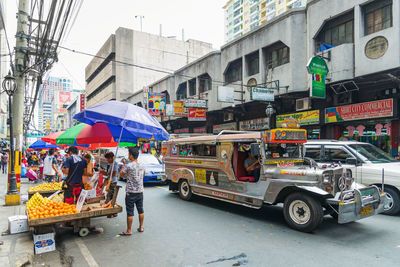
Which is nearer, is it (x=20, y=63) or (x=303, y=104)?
(x=20, y=63)

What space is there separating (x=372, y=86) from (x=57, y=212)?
46.4ft

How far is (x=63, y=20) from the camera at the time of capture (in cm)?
859

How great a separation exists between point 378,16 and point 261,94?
243 inches

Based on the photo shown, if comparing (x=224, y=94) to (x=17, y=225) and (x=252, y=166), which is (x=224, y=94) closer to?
(x=252, y=166)

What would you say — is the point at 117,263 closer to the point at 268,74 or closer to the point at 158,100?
the point at 268,74

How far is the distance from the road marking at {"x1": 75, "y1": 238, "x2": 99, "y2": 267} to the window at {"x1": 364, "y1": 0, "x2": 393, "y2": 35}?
14007mm

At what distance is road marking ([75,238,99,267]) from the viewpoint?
423cm

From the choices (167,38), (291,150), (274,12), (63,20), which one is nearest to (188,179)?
(291,150)

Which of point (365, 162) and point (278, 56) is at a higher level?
point (278, 56)

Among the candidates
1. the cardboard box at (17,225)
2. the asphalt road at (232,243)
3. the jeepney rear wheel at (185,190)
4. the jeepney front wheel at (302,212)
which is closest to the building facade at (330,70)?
the jeepney rear wheel at (185,190)

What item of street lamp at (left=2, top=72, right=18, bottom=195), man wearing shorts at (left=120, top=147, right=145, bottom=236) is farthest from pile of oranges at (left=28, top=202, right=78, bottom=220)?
street lamp at (left=2, top=72, right=18, bottom=195)

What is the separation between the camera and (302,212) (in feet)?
18.7

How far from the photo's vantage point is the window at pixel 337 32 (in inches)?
519

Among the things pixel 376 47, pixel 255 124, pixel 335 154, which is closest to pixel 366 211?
pixel 335 154
